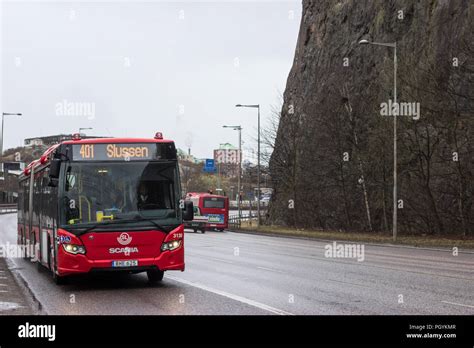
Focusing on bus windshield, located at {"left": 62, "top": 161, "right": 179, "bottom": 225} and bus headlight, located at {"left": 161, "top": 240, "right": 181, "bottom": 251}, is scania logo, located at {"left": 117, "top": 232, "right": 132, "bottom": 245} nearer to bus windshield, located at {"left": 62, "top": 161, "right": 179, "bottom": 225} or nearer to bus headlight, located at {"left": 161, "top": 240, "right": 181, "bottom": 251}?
bus windshield, located at {"left": 62, "top": 161, "right": 179, "bottom": 225}

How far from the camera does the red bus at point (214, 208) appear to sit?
55.6 m

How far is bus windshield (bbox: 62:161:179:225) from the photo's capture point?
13281 mm

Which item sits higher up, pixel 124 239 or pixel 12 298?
pixel 124 239

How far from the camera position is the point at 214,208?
Answer: 183 feet

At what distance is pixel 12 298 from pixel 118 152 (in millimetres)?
3544

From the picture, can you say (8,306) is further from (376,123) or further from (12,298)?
(376,123)

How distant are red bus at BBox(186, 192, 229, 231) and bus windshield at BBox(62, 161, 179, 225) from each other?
4160 cm

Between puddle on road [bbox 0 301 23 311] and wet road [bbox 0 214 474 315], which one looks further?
puddle on road [bbox 0 301 23 311]

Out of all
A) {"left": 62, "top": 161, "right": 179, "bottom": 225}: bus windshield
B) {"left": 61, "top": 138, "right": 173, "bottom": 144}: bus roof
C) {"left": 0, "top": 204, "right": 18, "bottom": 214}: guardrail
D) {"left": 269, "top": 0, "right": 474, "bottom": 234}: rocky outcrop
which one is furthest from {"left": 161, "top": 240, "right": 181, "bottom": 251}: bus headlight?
{"left": 0, "top": 204, "right": 18, "bottom": 214}: guardrail

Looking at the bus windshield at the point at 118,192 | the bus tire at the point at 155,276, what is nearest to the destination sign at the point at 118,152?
the bus windshield at the point at 118,192

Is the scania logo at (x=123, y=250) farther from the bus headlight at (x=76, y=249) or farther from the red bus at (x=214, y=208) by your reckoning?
the red bus at (x=214, y=208)

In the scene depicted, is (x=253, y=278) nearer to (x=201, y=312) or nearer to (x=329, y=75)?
(x=201, y=312)

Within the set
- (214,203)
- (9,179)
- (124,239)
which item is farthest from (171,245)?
(9,179)

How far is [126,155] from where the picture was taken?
45.4ft
